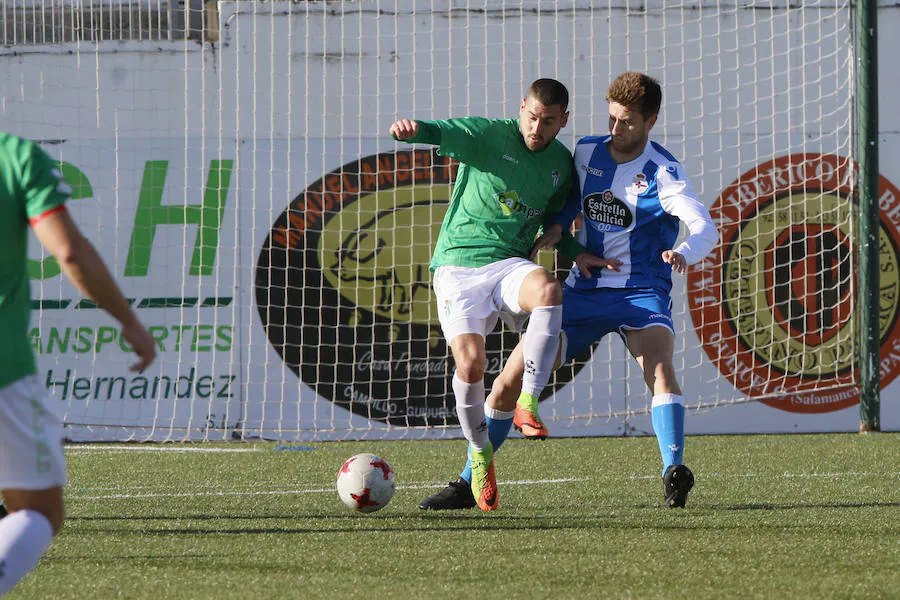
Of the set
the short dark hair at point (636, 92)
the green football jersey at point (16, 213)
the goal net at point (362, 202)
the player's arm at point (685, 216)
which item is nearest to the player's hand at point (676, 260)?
the player's arm at point (685, 216)

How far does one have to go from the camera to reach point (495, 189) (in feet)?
16.7

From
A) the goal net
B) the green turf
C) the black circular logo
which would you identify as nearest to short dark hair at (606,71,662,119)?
the green turf

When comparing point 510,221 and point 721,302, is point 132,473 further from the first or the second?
point 721,302

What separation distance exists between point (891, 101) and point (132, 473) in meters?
5.96

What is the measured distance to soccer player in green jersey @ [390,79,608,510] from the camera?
4871 millimetres

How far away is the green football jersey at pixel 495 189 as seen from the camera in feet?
16.6

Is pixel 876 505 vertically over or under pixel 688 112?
under

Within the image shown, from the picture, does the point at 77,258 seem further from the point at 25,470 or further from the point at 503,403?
the point at 503,403

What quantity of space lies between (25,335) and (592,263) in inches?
119

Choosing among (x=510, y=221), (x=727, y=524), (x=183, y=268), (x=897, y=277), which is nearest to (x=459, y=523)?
(x=727, y=524)

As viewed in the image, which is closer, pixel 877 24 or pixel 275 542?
pixel 275 542

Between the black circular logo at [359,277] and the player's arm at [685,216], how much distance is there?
3.99 m

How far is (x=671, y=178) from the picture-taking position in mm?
5086

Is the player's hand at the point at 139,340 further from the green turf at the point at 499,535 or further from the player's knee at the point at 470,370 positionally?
the player's knee at the point at 470,370
